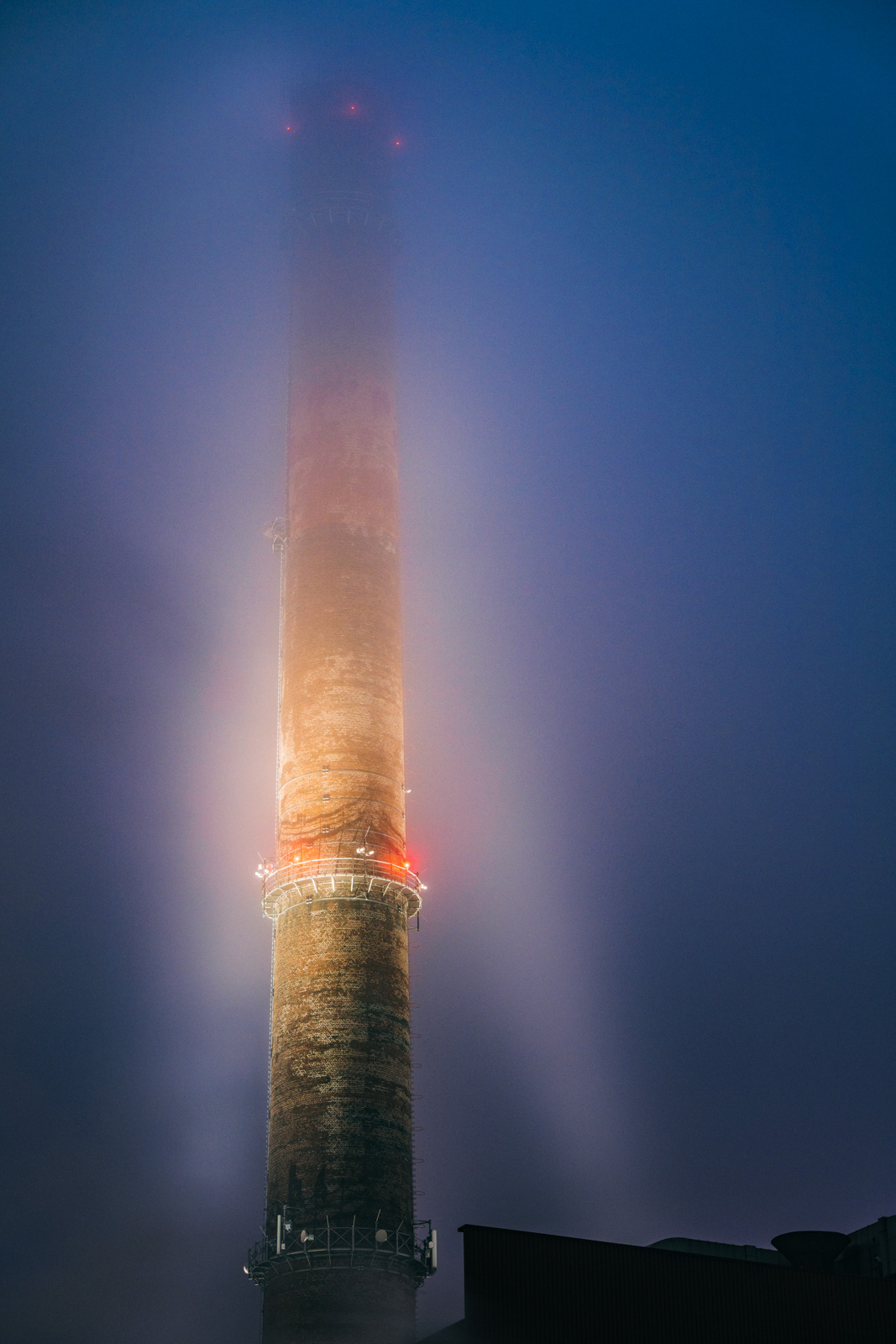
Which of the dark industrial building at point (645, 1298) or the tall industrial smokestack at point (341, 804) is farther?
the tall industrial smokestack at point (341, 804)

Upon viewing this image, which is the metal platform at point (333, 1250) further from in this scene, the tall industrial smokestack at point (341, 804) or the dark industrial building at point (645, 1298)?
the dark industrial building at point (645, 1298)

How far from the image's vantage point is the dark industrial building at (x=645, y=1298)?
3047 centimetres

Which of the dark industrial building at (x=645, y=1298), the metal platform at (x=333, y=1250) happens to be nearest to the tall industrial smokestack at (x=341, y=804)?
the metal platform at (x=333, y=1250)

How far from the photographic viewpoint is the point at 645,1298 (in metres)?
30.9

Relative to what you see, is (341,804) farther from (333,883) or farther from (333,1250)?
(333,1250)

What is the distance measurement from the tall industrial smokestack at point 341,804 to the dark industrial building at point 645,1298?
4.33 meters

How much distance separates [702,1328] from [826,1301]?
109 inches

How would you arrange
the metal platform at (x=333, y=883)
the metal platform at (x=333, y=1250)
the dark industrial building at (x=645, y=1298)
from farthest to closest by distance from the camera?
the metal platform at (x=333, y=883) < the metal platform at (x=333, y=1250) < the dark industrial building at (x=645, y=1298)

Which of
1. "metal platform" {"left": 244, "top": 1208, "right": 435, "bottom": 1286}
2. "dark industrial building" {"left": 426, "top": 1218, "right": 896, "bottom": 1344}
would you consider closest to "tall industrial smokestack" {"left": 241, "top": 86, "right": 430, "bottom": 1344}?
"metal platform" {"left": 244, "top": 1208, "right": 435, "bottom": 1286}

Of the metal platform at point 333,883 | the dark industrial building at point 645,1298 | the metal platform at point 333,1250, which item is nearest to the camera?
the dark industrial building at point 645,1298

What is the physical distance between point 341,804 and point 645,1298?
15.1m

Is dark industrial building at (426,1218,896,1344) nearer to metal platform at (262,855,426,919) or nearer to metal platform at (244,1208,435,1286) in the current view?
metal platform at (244,1208,435,1286)

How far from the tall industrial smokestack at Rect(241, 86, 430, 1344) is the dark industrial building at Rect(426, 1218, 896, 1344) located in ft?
14.2

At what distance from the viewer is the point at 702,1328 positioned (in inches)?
1199
